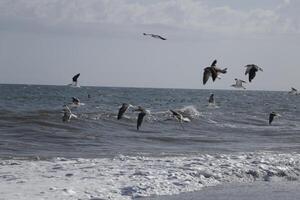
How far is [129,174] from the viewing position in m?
13.1

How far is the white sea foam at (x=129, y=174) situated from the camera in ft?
37.1

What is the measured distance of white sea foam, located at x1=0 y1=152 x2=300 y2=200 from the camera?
11312 mm

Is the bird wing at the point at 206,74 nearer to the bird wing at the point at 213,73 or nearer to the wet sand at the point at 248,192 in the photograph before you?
the bird wing at the point at 213,73

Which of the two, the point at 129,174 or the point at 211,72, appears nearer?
the point at 211,72

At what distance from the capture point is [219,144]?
22.2m

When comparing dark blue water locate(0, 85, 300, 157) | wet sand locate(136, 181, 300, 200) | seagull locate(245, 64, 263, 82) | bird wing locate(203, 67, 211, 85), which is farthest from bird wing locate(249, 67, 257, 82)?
dark blue water locate(0, 85, 300, 157)

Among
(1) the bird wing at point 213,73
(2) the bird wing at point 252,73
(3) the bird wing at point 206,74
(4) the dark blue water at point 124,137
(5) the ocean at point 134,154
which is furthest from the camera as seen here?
(4) the dark blue water at point 124,137

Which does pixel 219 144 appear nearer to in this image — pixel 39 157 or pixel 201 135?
pixel 201 135

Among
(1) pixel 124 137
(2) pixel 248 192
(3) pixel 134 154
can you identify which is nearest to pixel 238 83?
(2) pixel 248 192

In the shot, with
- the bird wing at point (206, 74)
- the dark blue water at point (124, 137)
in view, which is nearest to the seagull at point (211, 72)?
the bird wing at point (206, 74)

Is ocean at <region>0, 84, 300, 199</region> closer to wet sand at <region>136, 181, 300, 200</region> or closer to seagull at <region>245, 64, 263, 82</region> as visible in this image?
wet sand at <region>136, 181, 300, 200</region>

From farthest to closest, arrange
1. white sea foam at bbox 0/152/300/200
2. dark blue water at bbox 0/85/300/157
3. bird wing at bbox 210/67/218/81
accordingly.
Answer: dark blue water at bbox 0/85/300/157 < white sea foam at bbox 0/152/300/200 < bird wing at bbox 210/67/218/81

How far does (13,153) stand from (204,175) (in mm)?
6199

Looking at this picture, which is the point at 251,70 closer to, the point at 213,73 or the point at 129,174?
the point at 213,73
